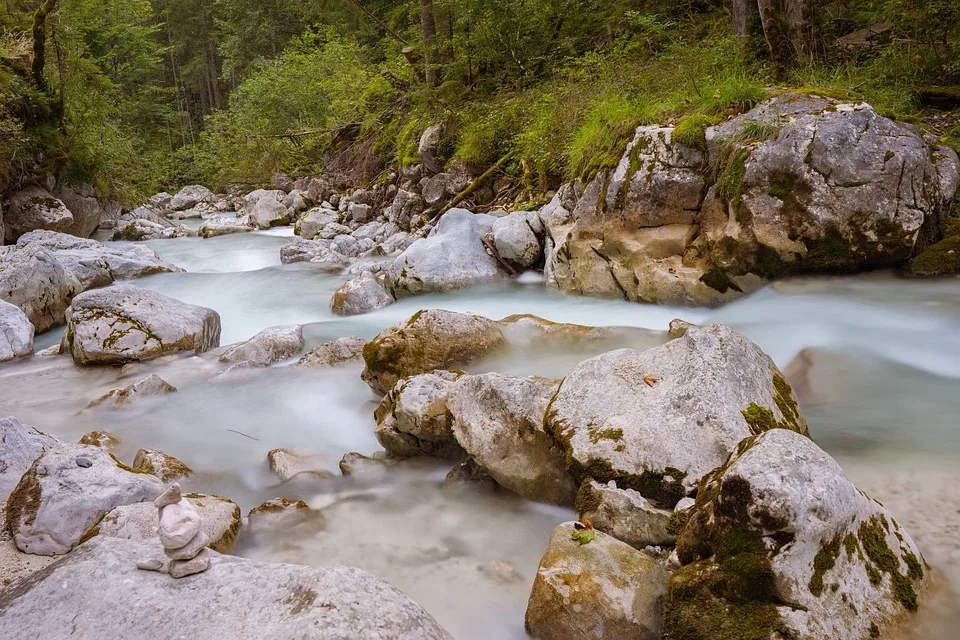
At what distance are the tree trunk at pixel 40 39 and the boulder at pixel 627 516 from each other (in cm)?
1775

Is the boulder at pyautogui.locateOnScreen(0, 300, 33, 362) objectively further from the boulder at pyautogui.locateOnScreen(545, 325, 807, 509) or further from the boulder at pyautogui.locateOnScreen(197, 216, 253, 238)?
the boulder at pyautogui.locateOnScreen(197, 216, 253, 238)

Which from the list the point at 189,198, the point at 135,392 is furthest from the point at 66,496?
the point at 189,198

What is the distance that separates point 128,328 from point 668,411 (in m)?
6.57

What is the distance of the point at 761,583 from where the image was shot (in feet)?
7.02

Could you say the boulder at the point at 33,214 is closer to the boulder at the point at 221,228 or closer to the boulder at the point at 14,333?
the boulder at the point at 221,228

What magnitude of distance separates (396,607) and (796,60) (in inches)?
381

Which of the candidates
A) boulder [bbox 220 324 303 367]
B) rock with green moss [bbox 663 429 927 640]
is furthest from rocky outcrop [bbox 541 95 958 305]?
rock with green moss [bbox 663 429 927 640]

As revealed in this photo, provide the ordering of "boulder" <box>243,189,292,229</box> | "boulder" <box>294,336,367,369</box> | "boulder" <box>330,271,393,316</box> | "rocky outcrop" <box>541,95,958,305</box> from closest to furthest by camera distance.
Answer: "rocky outcrop" <box>541,95,958,305</box>, "boulder" <box>294,336,367,369</box>, "boulder" <box>330,271,393,316</box>, "boulder" <box>243,189,292,229</box>

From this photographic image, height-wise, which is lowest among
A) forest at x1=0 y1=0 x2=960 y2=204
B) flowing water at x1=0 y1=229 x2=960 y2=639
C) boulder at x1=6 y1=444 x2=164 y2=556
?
flowing water at x1=0 y1=229 x2=960 y2=639

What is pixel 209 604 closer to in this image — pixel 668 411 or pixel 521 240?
pixel 668 411

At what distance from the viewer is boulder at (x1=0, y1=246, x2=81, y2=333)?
8.06 m

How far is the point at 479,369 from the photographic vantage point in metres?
5.70

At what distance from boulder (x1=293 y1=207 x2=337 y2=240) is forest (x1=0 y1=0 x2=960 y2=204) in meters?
2.06

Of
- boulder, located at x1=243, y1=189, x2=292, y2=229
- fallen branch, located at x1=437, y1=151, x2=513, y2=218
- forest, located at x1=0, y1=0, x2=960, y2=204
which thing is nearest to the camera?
forest, located at x1=0, y1=0, x2=960, y2=204
